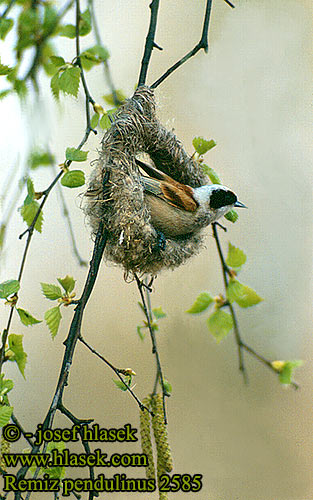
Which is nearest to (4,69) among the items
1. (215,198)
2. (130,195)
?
(130,195)

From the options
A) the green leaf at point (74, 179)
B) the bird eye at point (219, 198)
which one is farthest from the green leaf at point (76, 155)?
the bird eye at point (219, 198)

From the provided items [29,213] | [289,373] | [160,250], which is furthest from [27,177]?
[289,373]

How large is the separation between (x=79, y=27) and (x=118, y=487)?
782mm

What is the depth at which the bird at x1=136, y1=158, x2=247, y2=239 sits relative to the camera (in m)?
0.83

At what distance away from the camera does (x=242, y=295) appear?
0.70 metres

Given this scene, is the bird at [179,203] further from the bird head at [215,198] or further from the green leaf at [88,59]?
the green leaf at [88,59]

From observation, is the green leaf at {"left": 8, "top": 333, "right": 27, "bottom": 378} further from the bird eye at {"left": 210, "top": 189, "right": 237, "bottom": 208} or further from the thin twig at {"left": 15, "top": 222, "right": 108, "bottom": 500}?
the bird eye at {"left": 210, "top": 189, "right": 237, "bottom": 208}

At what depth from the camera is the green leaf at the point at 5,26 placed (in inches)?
32.7

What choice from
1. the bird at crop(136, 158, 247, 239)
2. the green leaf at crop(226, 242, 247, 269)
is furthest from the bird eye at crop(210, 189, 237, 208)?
the green leaf at crop(226, 242, 247, 269)

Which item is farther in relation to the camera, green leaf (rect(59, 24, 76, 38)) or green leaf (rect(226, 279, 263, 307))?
green leaf (rect(59, 24, 76, 38))

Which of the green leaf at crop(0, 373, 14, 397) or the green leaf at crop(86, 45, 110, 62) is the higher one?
the green leaf at crop(86, 45, 110, 62)

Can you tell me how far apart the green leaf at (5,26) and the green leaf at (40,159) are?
0.67 ft

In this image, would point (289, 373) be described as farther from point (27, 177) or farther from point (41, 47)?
point (41, 47)

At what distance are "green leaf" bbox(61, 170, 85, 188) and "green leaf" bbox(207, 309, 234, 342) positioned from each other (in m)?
0.27
